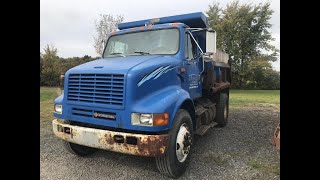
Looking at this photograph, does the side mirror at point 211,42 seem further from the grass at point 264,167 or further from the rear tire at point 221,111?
the rear tire at point 221,111

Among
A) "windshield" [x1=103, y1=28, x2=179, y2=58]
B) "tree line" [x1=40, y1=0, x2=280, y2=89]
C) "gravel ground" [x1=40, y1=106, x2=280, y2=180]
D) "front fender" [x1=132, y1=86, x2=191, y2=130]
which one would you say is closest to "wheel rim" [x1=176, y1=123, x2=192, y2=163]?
"gravel ground" [x1=40, y1=106, x2=280, y2=180]

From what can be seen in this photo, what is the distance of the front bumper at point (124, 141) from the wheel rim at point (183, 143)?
45 centimetres

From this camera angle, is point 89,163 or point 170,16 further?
point 170,16

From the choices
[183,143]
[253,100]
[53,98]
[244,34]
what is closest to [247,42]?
[244,34]

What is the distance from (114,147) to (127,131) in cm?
29

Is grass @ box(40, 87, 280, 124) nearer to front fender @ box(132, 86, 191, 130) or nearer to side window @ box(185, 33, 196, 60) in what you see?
side window @ box(185, 33, 196, 60)

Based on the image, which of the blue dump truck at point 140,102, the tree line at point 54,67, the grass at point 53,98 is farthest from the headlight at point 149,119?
the tree line at point 54,67

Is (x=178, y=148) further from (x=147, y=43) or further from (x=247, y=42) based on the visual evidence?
(x=247, y=42)

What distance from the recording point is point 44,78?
70.8ft

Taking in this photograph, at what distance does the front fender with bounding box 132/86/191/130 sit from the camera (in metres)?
3.68

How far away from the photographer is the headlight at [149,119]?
362 cm
